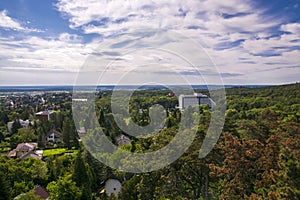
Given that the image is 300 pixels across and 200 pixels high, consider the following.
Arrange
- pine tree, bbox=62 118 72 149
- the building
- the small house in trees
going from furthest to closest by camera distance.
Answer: pine tree, bbox=62 118 72 149, the building, the small house in trees

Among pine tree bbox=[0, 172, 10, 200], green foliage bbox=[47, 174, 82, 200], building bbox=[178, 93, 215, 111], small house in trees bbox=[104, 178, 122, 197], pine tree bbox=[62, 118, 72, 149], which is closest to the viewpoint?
green foliage bbox=[47, 174, 82, 200]

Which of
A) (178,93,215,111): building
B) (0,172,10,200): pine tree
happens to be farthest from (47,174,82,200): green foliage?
(178,93,215,111): building

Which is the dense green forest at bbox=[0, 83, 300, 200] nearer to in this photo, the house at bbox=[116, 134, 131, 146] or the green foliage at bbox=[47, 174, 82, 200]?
the green foliage at bbox=[47, 174, 82, 200]

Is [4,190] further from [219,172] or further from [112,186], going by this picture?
[219,172]

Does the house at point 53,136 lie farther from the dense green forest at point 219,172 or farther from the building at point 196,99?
the dense green forest at point 219,172

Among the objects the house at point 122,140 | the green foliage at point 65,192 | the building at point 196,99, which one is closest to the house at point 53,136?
the house at point 122,140

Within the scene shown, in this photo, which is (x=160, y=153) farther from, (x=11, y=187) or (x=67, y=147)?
(x=67, y=147)

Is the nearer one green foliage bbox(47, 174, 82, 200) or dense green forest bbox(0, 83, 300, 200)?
dense green forest bbox(0, 83, 300, 200)

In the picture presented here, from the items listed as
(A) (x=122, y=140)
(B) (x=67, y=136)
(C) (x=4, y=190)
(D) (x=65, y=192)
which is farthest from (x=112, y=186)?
(B) (x=67, y=136)
